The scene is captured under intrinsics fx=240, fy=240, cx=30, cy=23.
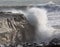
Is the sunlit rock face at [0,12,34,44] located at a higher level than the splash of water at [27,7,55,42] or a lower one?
higher

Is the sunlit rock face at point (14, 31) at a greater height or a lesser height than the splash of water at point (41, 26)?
greater

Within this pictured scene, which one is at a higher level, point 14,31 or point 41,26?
point 14,31

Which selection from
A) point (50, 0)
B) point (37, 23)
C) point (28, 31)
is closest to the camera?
point (28, 31)

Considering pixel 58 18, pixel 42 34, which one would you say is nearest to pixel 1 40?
pixel 42 34

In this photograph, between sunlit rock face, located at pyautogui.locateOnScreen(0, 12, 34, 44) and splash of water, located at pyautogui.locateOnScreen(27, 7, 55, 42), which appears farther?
splash of water, located at pyautogui.locateOnScreen(27, 7, 55, 42)

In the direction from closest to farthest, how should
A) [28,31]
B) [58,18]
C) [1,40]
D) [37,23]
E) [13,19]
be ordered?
[1,40], [28,31], [13,19], [37,23], [58,18]

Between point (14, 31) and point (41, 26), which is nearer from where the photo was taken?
point (14, 31)

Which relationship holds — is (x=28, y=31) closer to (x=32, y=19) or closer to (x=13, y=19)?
(x=13, y=19)

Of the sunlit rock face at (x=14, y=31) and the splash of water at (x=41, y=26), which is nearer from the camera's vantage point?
the sunlit rock face at (x=14, y=31)
